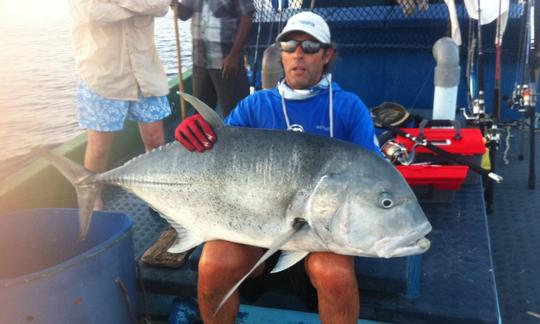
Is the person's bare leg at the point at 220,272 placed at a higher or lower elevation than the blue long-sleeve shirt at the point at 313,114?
lower

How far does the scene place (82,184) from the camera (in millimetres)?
2188

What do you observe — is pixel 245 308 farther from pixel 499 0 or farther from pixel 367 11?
pixel 367 11

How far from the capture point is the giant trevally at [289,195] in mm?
1688

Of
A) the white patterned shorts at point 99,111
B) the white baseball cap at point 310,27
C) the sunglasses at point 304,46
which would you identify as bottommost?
the white patterned shorts at point 99,111

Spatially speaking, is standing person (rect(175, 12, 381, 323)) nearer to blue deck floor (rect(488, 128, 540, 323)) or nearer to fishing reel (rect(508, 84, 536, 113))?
blue deck floor (rect(488, 128, 540, 323))

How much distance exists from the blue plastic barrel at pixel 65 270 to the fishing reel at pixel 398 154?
5.60ft

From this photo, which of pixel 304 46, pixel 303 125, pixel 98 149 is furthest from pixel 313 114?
pixel 98 149

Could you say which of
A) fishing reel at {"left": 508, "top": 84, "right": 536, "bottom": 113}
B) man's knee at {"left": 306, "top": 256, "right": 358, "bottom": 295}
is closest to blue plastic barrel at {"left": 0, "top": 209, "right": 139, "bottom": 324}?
man's knee at {"left": 306, "top": 256, "right": 358, "bottom": 295}

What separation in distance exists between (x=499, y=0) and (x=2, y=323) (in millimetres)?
4447

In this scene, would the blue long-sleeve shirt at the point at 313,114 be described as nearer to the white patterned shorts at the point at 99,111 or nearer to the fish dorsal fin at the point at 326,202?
the fish dorsal fin at the point at 326,202

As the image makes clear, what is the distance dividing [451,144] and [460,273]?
1078 mm

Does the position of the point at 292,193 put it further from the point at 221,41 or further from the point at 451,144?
the point at 221,41

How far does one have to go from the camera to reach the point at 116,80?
3045 mm

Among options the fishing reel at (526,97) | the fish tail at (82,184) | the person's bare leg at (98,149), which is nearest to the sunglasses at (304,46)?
the fish tail at (82,184)
